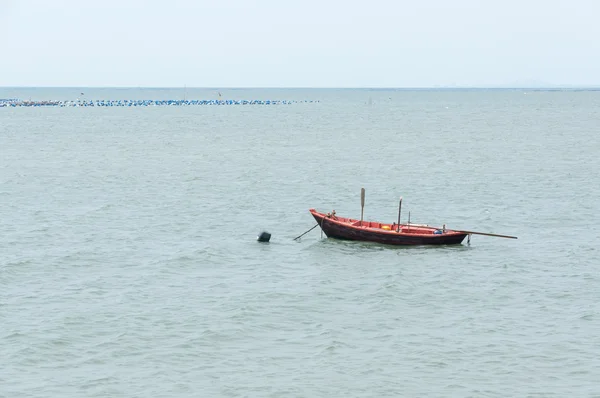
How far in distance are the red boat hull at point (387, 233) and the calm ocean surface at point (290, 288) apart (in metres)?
0.61

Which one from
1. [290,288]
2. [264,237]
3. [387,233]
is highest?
[387,233]

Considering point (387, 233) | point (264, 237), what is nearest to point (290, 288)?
point (387, 233)

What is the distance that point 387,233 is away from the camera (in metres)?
48.9

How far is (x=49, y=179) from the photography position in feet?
273

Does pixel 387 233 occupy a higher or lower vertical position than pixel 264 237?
A: higher

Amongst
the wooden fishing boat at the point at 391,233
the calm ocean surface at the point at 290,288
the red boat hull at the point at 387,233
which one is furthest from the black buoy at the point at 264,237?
the red boat hull at the point at 387,233

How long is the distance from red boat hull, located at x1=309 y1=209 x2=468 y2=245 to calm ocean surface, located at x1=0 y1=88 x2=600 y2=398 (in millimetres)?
610

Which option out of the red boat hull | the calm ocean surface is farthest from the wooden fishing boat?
the calm ocean surface

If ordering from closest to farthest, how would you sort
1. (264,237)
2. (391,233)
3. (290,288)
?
(290,288) → (391,233) → (264,237)

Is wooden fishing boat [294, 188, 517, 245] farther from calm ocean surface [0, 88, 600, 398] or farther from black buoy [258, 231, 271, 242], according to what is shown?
black buoy [258, 231, 271, 242]

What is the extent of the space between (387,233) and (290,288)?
10136 millimetres

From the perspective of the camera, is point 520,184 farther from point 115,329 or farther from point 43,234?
point 115,329

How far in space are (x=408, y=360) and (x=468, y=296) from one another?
359 inches

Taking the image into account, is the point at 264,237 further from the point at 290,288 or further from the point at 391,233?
the point at 290,288
